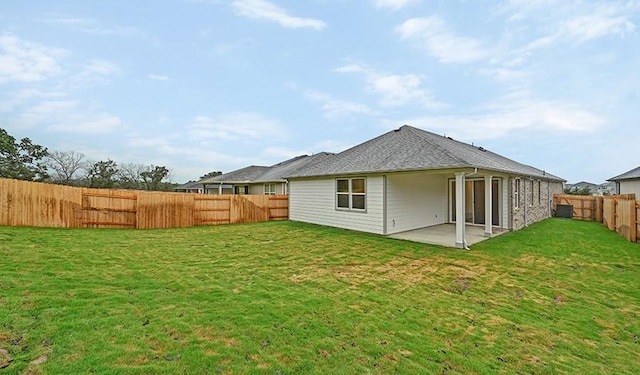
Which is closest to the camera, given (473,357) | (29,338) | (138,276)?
(29,338)

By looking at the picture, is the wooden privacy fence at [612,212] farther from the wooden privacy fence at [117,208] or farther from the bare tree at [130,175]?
the bare tree at [130,175]

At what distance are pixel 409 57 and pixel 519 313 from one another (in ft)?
45.3

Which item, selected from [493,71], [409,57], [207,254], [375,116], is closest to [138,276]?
[207,254]

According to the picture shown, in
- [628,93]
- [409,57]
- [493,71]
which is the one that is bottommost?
[628,93]

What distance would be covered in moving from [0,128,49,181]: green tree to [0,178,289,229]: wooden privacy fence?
15814 mm

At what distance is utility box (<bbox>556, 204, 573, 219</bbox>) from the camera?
18359 millimetres

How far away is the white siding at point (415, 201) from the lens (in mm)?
11383

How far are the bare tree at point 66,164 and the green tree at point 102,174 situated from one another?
1115 mm

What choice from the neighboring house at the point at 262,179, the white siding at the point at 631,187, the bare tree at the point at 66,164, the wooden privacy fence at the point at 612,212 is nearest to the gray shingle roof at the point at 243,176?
the neighboring house at the point at 262,179

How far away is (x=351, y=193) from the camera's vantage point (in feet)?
40.9

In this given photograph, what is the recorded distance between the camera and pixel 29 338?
3.07 meters

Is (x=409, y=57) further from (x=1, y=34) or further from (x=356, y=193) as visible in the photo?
(x=1, y=34)

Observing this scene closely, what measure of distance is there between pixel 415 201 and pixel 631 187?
21255mm

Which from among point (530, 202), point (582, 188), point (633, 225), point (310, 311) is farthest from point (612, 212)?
point (582, 188)
